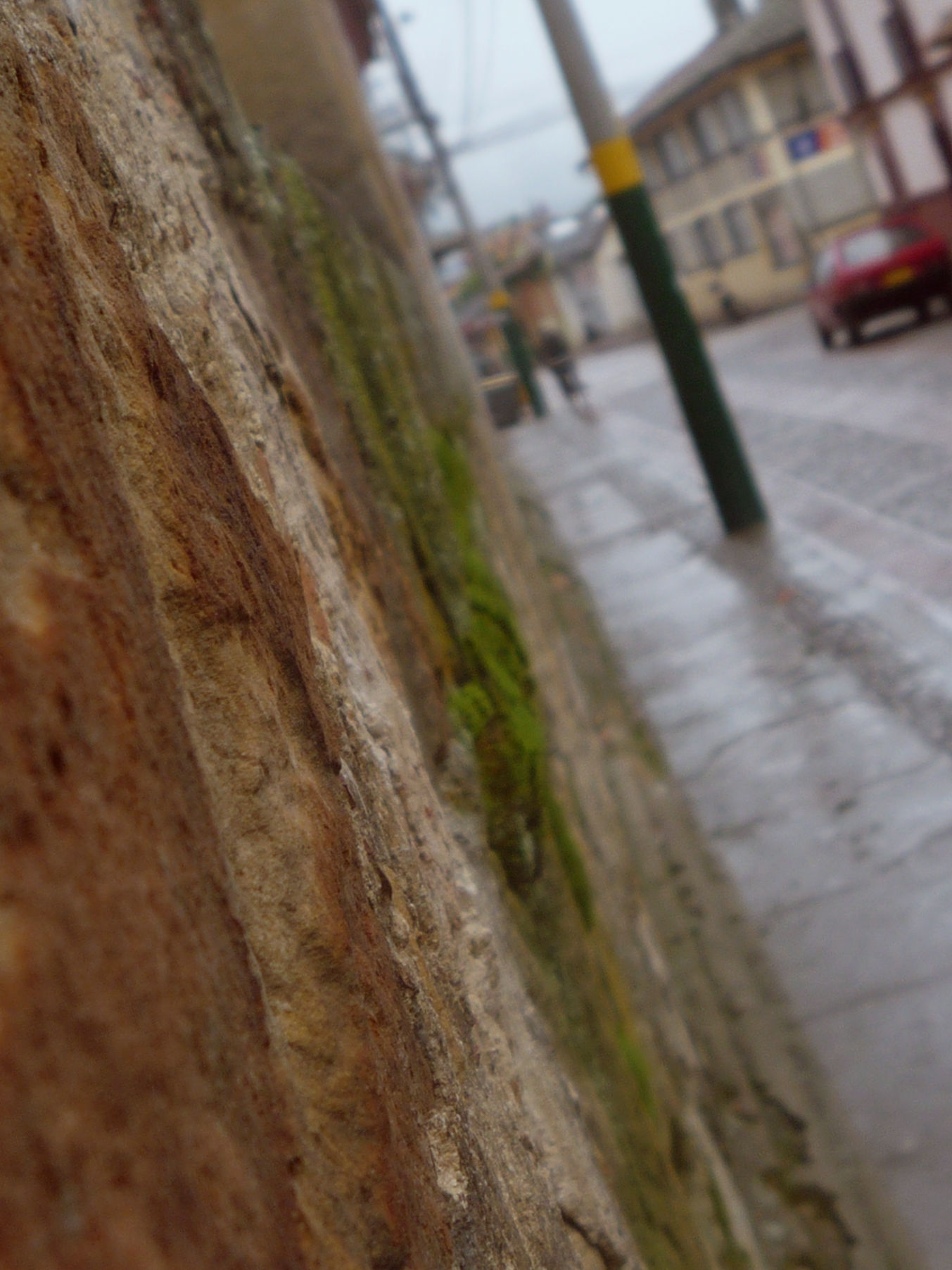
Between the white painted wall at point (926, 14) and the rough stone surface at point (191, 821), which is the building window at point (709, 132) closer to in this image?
the white painted wall at point (926, 14)

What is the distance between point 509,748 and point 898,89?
1989cm

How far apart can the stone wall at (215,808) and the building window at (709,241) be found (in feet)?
110

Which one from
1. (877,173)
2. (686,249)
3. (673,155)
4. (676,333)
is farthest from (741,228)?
(676,333)

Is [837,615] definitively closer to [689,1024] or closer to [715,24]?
[689,1024]

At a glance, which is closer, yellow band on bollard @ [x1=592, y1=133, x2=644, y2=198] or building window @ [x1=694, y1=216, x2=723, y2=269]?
yellow band on bollard @ [x1=592, y1=133, x2=644, y2=198]

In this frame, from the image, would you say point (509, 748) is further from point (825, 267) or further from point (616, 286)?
point (616, 286)

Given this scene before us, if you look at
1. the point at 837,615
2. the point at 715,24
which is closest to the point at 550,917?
the point at 837,615

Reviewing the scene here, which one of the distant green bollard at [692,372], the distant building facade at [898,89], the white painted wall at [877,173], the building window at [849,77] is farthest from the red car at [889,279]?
the distant green bollard at [692,372]

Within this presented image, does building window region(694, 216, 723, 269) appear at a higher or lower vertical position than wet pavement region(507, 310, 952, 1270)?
higher

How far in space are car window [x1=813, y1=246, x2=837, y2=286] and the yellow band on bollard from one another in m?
9.35

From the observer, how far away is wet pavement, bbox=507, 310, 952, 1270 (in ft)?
8.92

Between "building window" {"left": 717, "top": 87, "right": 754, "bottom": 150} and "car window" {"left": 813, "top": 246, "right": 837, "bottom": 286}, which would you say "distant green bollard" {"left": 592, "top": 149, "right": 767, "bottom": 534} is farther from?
"building window" {"left": 717, "top": 87, "right": 754, "bottom": 150}

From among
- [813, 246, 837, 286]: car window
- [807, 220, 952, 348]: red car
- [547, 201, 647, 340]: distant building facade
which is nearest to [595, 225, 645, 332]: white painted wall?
[547, 201, 647, 340]: distant building facade

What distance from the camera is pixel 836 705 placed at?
14.7 ft
